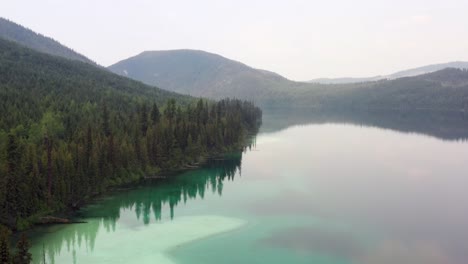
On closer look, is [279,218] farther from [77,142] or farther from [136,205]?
[77,142]

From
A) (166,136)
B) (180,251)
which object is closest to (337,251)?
(180,251)

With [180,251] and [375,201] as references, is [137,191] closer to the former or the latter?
[180,251]

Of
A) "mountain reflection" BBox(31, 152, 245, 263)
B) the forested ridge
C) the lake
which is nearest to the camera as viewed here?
the lake

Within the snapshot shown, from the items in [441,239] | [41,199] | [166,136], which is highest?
[166,136]

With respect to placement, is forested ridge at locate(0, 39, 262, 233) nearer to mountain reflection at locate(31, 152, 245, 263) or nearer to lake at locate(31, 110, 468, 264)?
mountain reflection at locate(31, 152, 245, 263)

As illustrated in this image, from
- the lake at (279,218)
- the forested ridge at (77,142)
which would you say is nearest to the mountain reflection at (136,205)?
the lake at (279,218)

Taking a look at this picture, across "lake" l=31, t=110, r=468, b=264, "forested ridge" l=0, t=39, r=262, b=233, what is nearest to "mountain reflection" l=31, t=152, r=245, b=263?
"lake" l=31, t=110, r=468, b=264

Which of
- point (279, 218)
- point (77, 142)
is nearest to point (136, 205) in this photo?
point (77, 142)

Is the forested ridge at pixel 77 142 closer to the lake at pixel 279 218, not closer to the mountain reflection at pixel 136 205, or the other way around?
the mountain reflection at pixel 136 205
